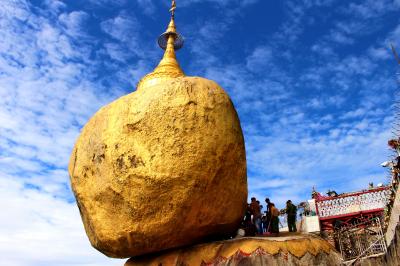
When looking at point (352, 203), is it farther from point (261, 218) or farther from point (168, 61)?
point (168, 61)

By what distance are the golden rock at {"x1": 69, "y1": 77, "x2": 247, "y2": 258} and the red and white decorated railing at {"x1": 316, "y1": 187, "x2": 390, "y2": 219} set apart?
8775mm

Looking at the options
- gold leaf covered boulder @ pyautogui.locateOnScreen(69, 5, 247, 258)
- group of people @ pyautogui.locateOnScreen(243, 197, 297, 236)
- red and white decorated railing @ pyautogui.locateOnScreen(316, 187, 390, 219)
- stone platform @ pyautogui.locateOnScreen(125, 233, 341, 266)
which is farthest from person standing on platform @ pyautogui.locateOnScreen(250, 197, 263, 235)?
red and white decorated railing @ pyautogui.locateOnScreen(316, 187, 390, 219)

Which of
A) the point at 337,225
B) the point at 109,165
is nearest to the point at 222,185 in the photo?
the point at 109,165

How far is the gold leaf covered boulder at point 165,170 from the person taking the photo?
711cm

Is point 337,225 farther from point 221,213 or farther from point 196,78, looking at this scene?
point 196,78

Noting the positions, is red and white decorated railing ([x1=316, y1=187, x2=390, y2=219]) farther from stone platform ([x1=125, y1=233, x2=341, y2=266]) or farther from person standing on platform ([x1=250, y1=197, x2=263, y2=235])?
stone platform ([x1=125, y1=233, x2=341, y2=266])

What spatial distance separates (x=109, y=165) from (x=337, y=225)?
11248 millimetres

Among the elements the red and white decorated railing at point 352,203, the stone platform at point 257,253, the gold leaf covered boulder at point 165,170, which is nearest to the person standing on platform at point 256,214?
the gold leaf covered boulder at point 165,170

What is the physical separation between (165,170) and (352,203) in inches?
439

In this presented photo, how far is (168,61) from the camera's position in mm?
11297

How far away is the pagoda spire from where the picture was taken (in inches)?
414

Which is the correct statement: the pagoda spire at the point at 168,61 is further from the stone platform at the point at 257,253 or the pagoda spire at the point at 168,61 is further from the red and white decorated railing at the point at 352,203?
the red and white decorated railing at the point at 352,203

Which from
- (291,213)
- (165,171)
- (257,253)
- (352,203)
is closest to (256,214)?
(291,213)

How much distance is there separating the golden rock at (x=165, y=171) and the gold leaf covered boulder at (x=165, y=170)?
0.06 feet
